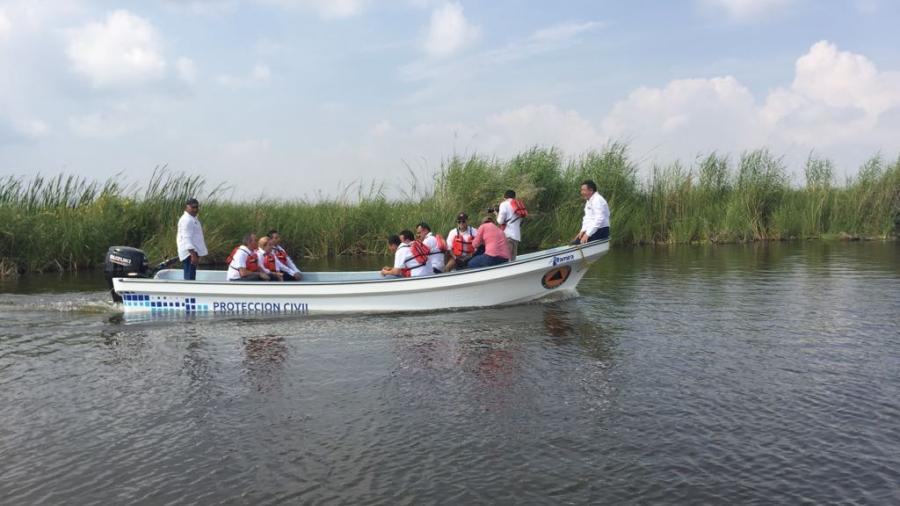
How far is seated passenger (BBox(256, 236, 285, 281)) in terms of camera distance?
12.7 meters

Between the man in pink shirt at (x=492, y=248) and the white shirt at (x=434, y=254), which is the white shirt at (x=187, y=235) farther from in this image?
the man in pink shirt at (x=492, y=248)

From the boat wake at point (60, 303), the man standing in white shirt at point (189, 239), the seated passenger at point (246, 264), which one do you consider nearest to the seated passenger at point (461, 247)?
the seated passenger at point (246, 264)

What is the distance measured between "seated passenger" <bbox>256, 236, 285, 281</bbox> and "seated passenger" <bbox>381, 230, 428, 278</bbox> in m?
2.05

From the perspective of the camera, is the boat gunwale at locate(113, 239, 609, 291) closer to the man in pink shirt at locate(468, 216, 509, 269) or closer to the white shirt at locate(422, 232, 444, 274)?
the man in pink shirt at locate(468, 216, 509, 269)

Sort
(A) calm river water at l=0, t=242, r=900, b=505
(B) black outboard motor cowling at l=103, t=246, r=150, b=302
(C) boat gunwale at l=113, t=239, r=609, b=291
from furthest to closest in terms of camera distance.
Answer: (B) black outboard motor cowling at l=103, t=246, r=150, b=302
(C) boat gunwale at l=113, t=239, r=609, b=291
(A) calm river water at l=0, t=242, r=900, b=505

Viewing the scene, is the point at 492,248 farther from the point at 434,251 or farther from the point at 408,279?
the point at 408,279

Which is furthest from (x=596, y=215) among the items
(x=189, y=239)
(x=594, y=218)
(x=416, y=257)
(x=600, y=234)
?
→ (x=189, y=239)

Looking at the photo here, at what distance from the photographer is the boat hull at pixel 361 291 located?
38.4 ft

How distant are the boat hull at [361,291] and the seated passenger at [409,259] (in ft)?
1.66

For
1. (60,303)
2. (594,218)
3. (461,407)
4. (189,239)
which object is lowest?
(461,407)

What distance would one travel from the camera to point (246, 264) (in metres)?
12.4

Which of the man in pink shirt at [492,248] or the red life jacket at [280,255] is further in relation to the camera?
the red life jacket at [280,255]

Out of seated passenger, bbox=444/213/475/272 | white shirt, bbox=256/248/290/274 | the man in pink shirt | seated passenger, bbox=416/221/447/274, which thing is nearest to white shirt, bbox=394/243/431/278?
seated passenger, bbox=416/221/447/274

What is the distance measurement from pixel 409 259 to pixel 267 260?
265 cm
